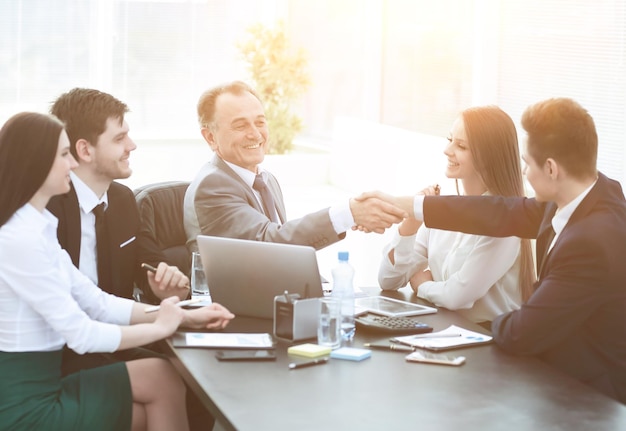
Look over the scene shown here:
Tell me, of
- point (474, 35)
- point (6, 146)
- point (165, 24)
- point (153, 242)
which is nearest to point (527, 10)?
point (474, 35)

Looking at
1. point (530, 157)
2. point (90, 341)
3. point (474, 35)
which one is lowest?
point (90, 341)

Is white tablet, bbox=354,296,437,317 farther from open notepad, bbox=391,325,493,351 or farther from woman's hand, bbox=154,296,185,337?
woman's hand, bbox=154,296,185,337

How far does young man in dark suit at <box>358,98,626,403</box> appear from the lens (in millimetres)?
2367

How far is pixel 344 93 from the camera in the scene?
26.1ft

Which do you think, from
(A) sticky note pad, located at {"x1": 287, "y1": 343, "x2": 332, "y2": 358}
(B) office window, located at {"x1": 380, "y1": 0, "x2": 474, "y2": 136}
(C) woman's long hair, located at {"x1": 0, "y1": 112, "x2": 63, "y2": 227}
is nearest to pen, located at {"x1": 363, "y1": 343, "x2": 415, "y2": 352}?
(A) sticky note pad, located at {"x1": 287, "y1": 343, "x2": 332, "y2": 358}

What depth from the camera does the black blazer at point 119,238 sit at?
2953 millimetres

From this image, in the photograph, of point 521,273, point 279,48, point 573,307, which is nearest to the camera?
point 573,307

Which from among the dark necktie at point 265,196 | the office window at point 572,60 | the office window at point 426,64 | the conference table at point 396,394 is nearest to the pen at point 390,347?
the conference table at point 396,394

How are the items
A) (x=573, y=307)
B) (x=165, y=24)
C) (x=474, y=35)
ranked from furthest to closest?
(x=165, y=24), (x=474, y=35), (x=573, y=307)

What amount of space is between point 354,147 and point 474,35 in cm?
165

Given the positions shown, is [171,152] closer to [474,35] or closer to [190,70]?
[190,70]

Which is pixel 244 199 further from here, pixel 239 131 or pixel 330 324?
pixel 330 324

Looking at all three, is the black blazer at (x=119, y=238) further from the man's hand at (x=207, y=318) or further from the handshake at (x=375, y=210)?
the handshake at (x=375, y=210)

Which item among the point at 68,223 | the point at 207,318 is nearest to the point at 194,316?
the point at 207,318
